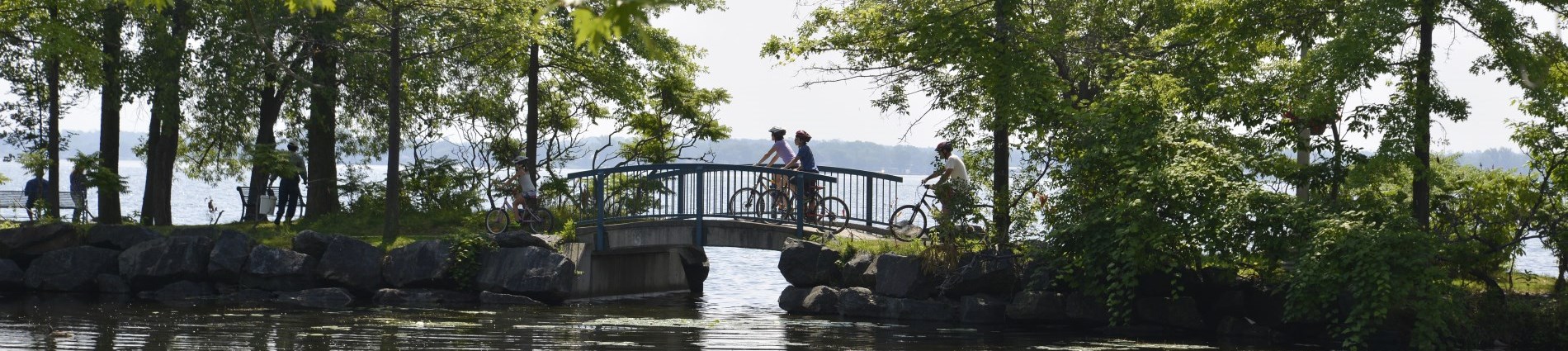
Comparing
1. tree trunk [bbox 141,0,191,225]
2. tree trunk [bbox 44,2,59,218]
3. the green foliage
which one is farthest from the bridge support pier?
tree trunk [bbox 44,2,59,218]

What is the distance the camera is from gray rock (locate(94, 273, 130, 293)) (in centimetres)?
1947

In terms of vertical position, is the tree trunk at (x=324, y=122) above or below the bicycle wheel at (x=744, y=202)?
above

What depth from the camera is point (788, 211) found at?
1878 cm

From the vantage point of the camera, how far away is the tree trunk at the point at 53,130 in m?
22.0

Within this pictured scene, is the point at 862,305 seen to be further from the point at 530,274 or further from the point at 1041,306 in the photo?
the point at 530,274

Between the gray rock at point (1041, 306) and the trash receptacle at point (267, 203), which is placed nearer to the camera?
the gray rock at point (1041, 306)

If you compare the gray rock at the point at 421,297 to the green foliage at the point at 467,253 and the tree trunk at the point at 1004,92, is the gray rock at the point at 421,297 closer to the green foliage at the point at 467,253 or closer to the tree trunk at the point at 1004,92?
the green foliage at the point at 467,253

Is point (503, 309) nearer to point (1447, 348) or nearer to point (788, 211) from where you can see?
point (788, 211)

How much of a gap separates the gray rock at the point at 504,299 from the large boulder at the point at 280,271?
2499 millimetres

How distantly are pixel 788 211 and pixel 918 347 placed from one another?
539 cm

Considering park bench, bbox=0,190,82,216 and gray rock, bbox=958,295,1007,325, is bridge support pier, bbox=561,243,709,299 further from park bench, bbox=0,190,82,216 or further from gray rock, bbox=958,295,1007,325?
park bench, bbox=0,190,82,216

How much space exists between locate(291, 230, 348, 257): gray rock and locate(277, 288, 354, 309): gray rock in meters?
1.00

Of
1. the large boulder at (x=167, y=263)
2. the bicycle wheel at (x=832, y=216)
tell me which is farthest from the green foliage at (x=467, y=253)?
the bicycle wheel at (x=832, y=216)

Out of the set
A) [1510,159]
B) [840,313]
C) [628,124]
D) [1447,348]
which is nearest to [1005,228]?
[840,313]
